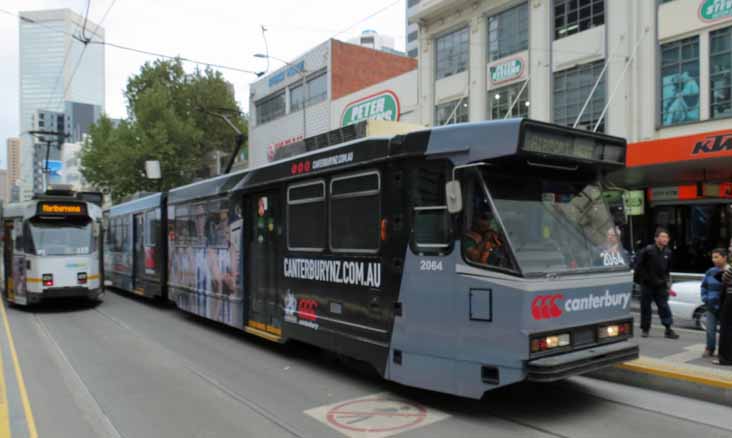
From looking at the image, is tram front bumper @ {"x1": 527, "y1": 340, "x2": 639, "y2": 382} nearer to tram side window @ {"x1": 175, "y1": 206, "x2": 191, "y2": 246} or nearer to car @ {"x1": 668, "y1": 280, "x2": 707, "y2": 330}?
car @ {"x1": 668, "y1": 280, "x2": 707, "y2": 330}

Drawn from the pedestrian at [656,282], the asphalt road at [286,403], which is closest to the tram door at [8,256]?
the asphalt road at [286,403]

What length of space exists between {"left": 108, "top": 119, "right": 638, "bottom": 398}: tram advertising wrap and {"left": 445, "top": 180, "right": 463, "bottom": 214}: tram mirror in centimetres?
1

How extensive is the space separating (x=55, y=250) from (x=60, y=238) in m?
0.37

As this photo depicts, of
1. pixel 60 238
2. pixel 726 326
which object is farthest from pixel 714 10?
pixel 60 238

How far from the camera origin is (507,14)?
21391mm

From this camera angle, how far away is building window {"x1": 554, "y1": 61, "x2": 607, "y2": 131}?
727 inches

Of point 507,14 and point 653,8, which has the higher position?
point 507,14

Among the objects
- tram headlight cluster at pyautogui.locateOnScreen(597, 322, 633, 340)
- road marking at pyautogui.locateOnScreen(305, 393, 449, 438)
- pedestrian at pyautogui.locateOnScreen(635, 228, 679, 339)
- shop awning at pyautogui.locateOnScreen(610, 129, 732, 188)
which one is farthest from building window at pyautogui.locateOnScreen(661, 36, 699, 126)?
road marking at pyautogui.locateOnScreen(305, 393, 449, 438)

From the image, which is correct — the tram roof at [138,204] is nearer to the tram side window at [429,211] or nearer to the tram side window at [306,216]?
the tram side window at [306,216]

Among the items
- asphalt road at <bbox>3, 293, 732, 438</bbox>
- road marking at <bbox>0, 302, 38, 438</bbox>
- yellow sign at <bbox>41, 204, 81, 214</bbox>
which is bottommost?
road marking at <bbox>0, 302, 38, 438</bbox>

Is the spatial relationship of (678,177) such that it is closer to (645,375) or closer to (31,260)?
(645,375)

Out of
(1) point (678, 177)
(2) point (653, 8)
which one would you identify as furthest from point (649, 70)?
(1) point (678, 177)

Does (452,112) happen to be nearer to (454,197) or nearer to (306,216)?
(306,216)

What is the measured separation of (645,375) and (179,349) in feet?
23.3
